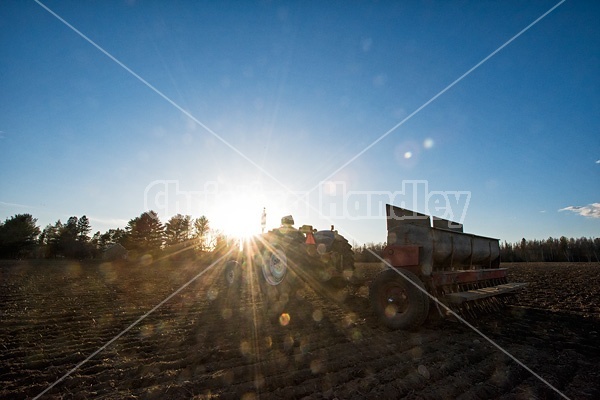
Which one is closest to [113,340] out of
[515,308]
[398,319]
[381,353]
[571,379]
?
[381,353]

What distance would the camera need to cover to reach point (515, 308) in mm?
7055

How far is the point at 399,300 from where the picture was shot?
523 cm

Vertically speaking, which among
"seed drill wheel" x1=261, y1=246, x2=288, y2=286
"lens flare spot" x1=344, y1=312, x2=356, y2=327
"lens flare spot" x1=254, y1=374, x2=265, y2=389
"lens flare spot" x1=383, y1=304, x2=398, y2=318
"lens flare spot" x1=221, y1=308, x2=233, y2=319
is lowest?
"lens flare spot" x1=221, y1=308, x2=233, y2=319

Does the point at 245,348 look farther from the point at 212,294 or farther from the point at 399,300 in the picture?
the point at 212,294

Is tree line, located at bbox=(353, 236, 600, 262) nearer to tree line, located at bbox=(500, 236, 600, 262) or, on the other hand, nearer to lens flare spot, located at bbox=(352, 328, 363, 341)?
tree line, located at bbox=(500, 236, 600, 262)

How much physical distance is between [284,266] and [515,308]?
5.91 metres

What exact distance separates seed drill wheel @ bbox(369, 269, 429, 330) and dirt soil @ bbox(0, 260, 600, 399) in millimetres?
220

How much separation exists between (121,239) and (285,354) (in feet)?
239

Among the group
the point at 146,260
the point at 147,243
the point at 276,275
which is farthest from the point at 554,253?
the point at 147,243

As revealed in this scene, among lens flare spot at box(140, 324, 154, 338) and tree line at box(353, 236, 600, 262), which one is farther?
tree line at box(353, 236, 600, 262)

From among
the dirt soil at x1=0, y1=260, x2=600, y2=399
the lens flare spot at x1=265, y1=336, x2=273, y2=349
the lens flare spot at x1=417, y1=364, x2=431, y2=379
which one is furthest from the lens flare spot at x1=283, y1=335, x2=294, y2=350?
the lens flare spot at x1=417, y1=364, x2=431, y2=379

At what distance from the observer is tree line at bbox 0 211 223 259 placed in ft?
174

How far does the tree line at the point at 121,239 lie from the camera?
5312cm

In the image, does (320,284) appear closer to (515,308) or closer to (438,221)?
(438,221)
